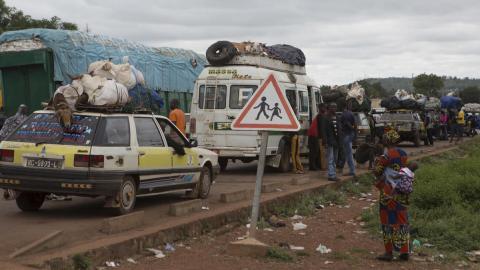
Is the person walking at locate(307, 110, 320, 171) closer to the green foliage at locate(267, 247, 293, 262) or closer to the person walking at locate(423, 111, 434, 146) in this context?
the green foliage at locate(267, 247, 293, 262)

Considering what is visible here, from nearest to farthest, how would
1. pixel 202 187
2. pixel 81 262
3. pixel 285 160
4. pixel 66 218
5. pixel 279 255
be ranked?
pixel 81 262, pixel 279 255, pixel 66 218, pixel 202 187, pixel 285 160

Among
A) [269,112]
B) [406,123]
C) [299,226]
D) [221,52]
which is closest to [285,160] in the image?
[221,52]

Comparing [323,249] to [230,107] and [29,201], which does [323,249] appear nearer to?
[29,201]

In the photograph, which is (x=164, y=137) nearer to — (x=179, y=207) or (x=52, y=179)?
(x=179, y=207)

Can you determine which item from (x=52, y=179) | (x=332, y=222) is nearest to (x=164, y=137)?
(x=52, y=179)

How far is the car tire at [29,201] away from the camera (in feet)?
29.8

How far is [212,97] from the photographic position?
14719mm

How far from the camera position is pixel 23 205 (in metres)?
9.13

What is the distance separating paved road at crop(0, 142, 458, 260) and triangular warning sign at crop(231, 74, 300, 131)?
6.56 ft

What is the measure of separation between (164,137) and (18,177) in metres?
2.21

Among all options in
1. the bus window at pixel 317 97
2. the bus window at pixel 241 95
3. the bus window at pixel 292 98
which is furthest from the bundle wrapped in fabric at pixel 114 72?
the bus window at pixel 317 97

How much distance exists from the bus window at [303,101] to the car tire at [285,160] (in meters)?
1.08

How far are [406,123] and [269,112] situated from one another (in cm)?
2270

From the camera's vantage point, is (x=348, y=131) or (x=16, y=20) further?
(x=16, y=20)
